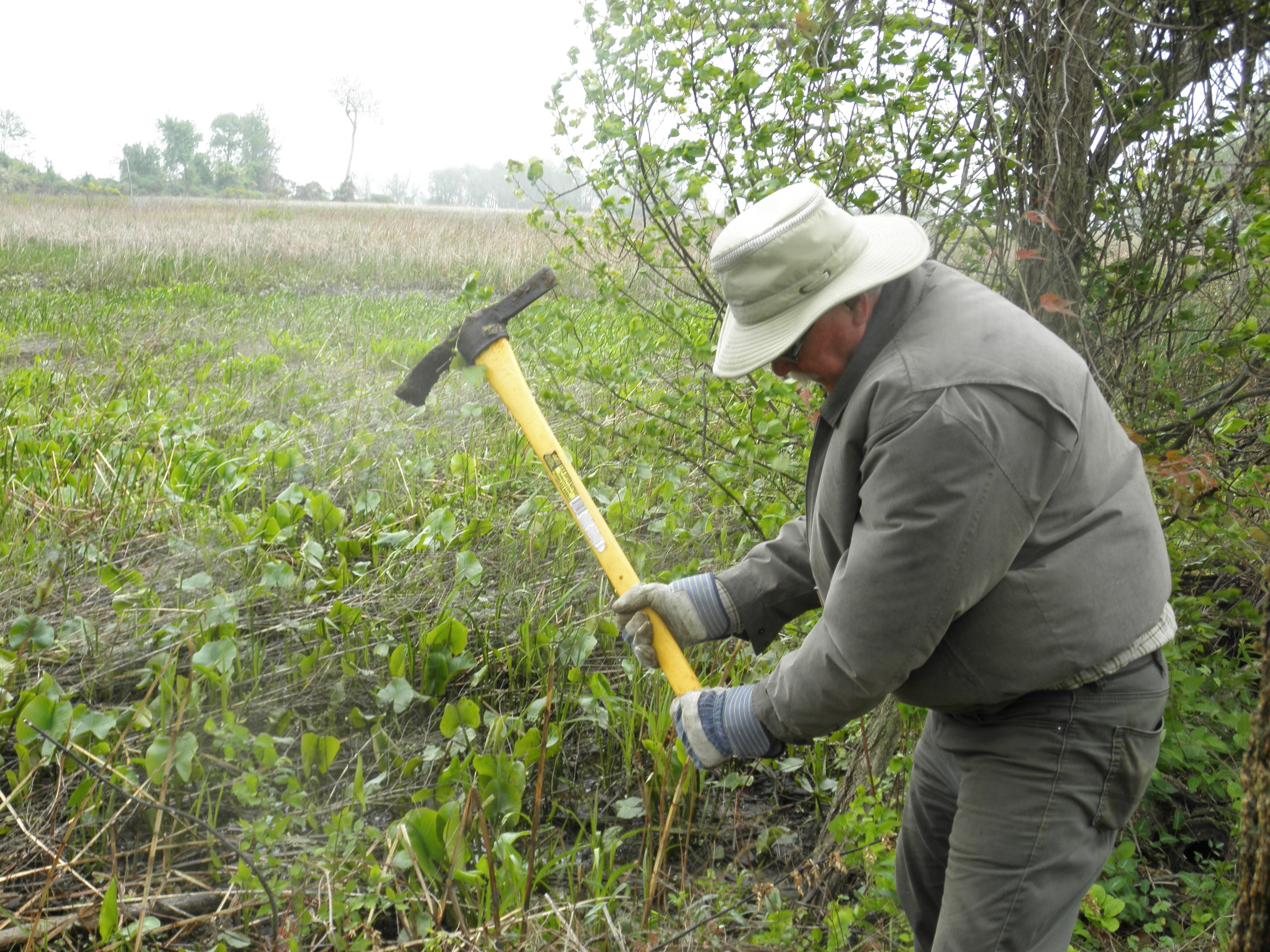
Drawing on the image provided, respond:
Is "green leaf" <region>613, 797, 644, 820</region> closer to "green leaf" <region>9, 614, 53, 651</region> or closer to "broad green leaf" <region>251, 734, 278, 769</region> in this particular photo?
"broad green leaf" <region>251, 734, 278, 769</region>

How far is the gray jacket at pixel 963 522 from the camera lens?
1.17 m

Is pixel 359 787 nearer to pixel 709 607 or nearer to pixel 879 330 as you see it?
pixel 709 607

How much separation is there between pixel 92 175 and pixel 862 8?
33.6 metres

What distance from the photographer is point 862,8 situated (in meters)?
2.69

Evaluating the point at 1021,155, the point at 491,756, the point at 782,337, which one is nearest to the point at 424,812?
the point at 491,756

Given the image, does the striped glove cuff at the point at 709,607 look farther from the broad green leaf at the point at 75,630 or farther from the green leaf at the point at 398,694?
the broad green leaf at the point at 75,630

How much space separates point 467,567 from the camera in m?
2.68

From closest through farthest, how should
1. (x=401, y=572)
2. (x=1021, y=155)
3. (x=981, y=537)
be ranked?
(x=981, y=537) < (x=1021, y=155) < (x=401, y=572)

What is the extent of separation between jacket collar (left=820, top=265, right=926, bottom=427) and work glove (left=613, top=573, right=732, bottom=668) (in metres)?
0.61

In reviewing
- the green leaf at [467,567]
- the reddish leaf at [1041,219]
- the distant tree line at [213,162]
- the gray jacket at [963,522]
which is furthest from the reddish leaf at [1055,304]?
the distant tree line at [213,162]

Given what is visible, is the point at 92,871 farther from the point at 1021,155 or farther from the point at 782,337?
the point at 1021,155

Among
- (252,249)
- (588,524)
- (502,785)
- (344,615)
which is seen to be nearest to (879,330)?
(588,524)

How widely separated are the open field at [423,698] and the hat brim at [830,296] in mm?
845

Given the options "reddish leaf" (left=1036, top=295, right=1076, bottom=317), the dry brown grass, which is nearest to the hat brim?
"reddish leaf" (left=1036, top=295, right=1076, bottom=317)
